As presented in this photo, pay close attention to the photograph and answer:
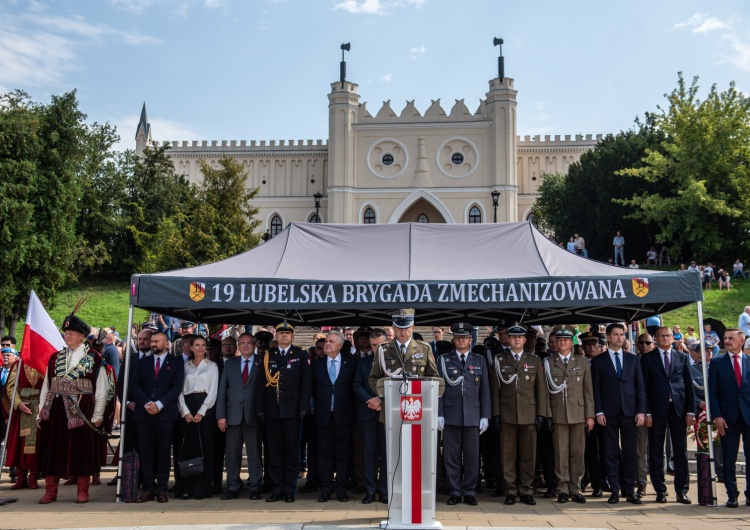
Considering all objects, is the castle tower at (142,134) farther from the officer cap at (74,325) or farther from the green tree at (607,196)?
the officer cap at (74,325)

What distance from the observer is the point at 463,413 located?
849 centimetres

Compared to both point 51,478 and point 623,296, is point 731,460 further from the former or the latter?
point 51,478

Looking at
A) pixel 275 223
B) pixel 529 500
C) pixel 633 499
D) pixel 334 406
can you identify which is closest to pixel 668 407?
pixel 633 499

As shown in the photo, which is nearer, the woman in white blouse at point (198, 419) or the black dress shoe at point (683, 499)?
the black dress shoe at point (683, 499)

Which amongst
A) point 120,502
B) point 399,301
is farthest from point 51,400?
point 399,301

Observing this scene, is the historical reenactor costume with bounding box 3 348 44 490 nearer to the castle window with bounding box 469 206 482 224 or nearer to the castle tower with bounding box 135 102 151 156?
the castle window with bounding box 469 206 482 224

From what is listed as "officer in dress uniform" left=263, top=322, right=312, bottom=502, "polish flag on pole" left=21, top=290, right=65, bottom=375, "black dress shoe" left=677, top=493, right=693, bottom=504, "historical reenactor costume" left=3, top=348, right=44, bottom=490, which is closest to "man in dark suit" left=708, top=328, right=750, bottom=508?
"black dress shoe" left=677, top=493, right=693, bottom=504

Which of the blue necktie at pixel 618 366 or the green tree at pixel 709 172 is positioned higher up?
the green tree at pixel 709 172

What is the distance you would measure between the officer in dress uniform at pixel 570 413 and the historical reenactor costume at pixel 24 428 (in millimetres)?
6414

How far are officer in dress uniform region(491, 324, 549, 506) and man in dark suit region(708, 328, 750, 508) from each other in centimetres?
201

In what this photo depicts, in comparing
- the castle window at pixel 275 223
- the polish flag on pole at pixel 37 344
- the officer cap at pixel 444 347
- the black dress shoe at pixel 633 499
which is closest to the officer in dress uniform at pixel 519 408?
the black dress shoe at pixel 633 499

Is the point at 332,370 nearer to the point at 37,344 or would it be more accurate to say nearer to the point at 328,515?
the point at 328,515

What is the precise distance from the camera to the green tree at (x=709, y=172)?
3516 cm

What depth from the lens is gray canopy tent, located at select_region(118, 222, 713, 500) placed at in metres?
8.59
